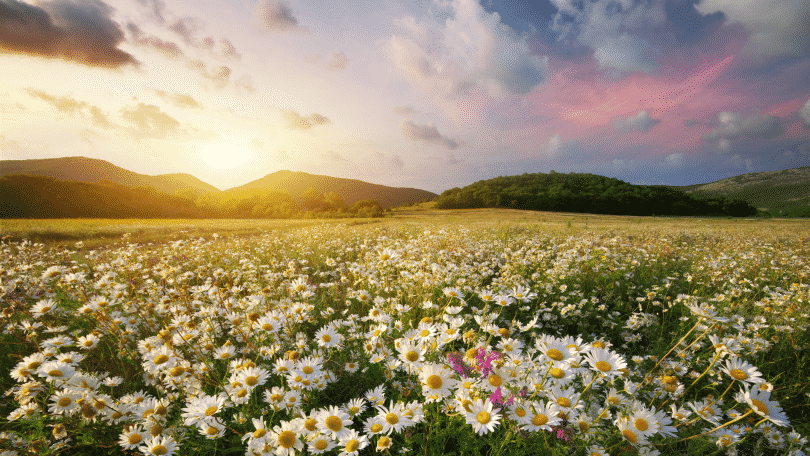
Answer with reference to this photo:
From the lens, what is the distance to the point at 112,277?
4.53m

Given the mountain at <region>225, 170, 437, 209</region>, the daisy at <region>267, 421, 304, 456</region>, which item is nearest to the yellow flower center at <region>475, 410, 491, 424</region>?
the daisy at <region>267, 421, 304, 456</region>

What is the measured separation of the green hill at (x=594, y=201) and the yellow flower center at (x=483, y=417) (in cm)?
6438

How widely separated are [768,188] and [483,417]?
560ft

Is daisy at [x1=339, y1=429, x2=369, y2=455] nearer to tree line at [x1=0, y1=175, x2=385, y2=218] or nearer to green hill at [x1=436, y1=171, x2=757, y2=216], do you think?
tree line at [x1=0, y1=175, x2=385, y2=218]

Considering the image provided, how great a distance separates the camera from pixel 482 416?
5.48 feet

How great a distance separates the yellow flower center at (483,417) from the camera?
5.42ft

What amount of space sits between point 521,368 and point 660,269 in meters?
7.03

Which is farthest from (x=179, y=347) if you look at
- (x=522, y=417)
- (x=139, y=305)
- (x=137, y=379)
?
(x=522, y=417)

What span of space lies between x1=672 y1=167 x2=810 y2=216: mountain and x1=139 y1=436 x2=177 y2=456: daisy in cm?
12552

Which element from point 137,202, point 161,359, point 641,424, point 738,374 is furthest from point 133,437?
point 137,202

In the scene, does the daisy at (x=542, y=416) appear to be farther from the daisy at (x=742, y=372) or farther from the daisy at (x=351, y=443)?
the daisy at (x=742, y=372)

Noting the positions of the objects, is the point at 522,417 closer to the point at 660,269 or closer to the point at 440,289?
the point at 440,289

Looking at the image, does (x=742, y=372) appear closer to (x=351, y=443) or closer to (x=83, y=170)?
(x=351, y=443)

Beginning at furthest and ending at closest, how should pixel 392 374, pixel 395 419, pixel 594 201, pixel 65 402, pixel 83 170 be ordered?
pixel 594 201 < pixel 83 170 < pixel 392 374 < pixel 65 402 < pixel 395 419
